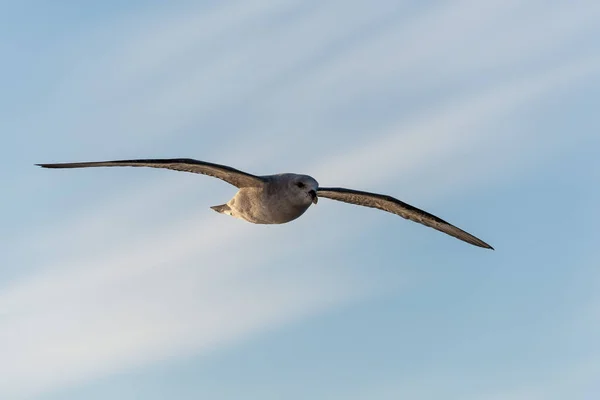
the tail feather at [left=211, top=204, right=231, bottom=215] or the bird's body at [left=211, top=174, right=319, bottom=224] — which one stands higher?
the tail feather at [left=211, top=204, right=231, bottom=215]

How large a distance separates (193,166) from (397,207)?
8.08 meters

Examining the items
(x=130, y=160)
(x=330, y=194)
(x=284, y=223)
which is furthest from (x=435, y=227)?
(x=130, y=160)

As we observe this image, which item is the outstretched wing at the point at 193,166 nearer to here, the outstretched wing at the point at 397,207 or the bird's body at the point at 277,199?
the bird's body at the point at 277,199

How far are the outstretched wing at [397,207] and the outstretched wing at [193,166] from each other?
4.06 meters

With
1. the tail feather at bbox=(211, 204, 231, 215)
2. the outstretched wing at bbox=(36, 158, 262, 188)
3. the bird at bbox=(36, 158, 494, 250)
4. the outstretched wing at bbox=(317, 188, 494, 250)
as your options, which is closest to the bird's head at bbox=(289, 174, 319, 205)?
the bird at bbox=(36, 158, 494, 250)

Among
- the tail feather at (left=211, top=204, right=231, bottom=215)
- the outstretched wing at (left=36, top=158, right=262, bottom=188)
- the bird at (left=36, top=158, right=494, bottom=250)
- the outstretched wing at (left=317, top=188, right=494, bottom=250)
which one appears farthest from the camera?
the outstretched wing at (left=317, top=188, right=494, bottom=250)

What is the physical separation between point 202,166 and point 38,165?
4.12m

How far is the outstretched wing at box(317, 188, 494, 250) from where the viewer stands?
28234 mm

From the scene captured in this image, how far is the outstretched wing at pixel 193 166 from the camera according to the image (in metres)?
22.3

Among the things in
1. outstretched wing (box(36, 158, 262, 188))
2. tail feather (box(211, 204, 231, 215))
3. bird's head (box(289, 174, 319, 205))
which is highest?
tail feather (box(211, 204, 231, 215))

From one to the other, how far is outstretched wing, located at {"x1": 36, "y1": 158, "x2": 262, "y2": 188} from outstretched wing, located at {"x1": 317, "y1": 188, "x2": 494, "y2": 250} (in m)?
4.06

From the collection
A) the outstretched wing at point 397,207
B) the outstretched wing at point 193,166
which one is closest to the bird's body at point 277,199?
the outstretched wing at point 193,166

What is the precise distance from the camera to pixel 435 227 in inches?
1177

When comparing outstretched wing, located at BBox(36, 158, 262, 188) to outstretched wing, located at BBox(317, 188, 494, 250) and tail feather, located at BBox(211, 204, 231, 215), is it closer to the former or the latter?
tail feather, located at BBox(211, 204, 231, 215)
